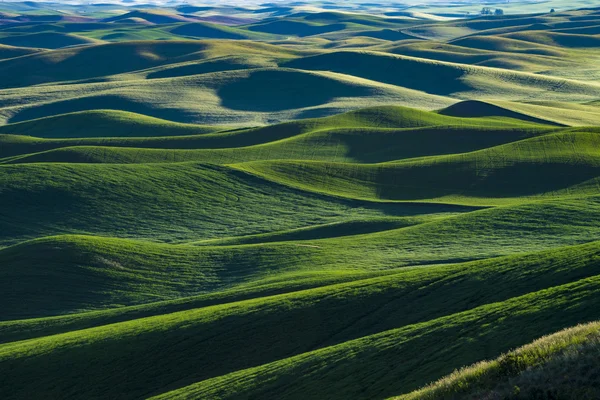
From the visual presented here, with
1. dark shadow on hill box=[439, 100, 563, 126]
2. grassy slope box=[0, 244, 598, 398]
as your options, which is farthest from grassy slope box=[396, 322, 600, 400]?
dark shadow on hill box=[439, 100, 563, 126]

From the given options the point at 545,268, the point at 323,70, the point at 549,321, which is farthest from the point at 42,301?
the point at 323,70

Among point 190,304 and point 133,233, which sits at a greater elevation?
point 190,304

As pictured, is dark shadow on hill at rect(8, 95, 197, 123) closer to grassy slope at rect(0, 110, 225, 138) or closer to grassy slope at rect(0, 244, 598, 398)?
grassy slope at rect(0, 110, 225, 138)

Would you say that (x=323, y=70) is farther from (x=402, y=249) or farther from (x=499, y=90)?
(x=402, y=249)

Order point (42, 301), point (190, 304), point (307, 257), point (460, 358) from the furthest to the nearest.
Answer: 1. point (307, 257)
2. point (42, 301)
3. point (190, 304)
4. point (460, 358)

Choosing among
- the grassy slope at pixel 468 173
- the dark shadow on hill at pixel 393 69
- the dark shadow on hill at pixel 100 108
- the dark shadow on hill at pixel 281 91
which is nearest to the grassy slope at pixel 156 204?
the grassy slope at pixel 468 173

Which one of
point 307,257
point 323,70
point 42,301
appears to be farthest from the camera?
point 323,70

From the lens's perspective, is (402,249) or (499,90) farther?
(499,90)
